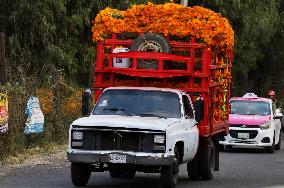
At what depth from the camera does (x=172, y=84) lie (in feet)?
57.5

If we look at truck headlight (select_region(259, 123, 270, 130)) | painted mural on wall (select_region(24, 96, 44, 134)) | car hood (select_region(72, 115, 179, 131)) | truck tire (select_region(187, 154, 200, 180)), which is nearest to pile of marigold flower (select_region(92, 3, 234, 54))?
truck tire (select_region(187, 154, 200, 180))

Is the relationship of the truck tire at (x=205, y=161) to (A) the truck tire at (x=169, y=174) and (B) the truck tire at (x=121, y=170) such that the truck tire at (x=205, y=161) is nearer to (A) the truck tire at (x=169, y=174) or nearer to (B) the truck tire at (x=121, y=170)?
(B) the truck tire at (x=121, y=170)

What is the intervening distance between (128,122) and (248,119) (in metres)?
13.9

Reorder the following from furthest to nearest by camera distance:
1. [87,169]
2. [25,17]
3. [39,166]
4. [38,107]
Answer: [25,17], [38,107], [39,166], [87,169]

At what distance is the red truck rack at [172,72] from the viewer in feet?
56.3

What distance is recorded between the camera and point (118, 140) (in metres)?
15.0

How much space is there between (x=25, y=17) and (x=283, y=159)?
10324mm

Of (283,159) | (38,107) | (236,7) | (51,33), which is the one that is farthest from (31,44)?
(236,7)

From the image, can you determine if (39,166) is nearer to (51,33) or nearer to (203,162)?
(203,162)

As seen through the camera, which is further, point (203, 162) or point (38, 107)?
point (38, 107)

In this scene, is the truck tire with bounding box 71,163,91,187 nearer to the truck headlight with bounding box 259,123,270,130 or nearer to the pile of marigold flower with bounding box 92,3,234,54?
the pile of marigold flower with bounding box 92,3,234,54

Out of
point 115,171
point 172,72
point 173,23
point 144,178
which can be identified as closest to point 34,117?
point 144,178

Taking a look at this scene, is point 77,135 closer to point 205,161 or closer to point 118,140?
point 118,140

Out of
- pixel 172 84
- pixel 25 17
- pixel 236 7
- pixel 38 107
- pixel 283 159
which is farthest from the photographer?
pixel 236 7
